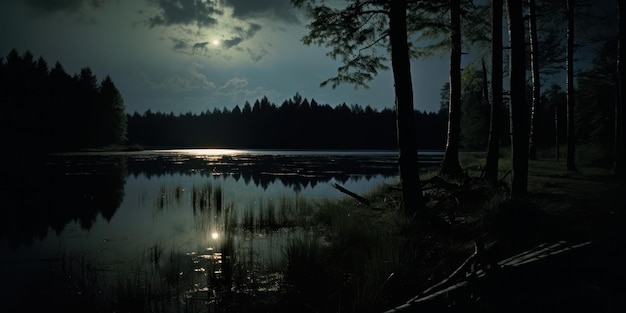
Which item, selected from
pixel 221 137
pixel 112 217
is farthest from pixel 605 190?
pixel 221 137

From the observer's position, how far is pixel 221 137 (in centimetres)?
17475

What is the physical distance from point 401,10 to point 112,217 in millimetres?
10896

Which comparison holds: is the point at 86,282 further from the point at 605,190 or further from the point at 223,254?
the point at 605,190

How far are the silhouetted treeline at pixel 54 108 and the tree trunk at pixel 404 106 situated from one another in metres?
62.9

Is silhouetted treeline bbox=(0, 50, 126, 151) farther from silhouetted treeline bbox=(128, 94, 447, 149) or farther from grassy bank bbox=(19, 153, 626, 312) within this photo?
silhouetted treeline bbox=(128, 94, 447, 149)

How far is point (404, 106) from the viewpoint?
874cm

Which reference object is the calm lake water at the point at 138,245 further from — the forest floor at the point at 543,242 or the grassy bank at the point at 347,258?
the forest floor at the point at 543,242

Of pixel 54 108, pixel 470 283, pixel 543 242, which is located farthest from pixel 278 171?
pixel 54 108

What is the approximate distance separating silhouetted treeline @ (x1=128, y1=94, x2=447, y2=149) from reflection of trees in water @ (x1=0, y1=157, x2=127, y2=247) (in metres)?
115

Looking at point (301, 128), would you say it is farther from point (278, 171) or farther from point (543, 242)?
point (543, 242)

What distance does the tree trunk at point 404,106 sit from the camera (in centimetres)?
873

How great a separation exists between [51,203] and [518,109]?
1682 cm

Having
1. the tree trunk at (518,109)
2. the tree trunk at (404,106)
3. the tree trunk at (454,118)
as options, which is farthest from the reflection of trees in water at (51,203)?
the tree trunk at (454,118)

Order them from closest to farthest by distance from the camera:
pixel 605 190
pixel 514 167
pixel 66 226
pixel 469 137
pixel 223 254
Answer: pixel 223 254, pixel 514 167, pixel 66 226, pixel 605 190, pixel 469 137
